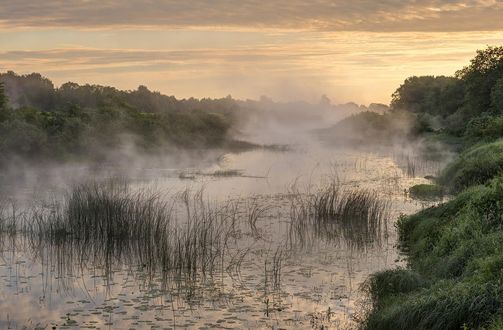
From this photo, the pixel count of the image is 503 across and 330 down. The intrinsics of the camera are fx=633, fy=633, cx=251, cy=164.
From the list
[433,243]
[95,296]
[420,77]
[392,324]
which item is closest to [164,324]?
[95,296]

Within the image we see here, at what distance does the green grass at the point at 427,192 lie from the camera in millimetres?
32969

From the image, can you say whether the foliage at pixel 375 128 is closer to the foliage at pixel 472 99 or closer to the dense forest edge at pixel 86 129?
the foliage at pixel 472 99

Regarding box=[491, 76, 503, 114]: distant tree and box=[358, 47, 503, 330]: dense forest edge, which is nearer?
box=[358, 47, 503, 330]: dense forest edge

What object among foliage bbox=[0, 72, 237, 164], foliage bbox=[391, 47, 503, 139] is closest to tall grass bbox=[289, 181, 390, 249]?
foliage bbox=[391, 47, 503, 139]

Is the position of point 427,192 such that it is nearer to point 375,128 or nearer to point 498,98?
point 498,98

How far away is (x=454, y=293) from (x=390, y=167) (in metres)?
41.1

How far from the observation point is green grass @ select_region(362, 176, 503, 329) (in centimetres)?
1153

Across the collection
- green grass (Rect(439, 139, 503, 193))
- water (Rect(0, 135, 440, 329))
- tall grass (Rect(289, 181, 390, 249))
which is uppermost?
green grass (Rect(439, 139, 503, 193))

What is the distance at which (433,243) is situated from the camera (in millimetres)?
19703

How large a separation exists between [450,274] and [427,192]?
63.5 feet

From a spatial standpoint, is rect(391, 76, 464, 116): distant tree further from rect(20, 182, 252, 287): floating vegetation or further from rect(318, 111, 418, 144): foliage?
rect(20, 182, 252, 287): floating vegetation

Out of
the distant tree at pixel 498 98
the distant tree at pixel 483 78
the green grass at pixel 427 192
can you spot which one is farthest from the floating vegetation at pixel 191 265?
the distant tree at pixel 483 78

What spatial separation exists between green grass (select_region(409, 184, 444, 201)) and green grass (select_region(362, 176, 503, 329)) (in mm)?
9593

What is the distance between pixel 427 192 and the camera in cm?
3409
